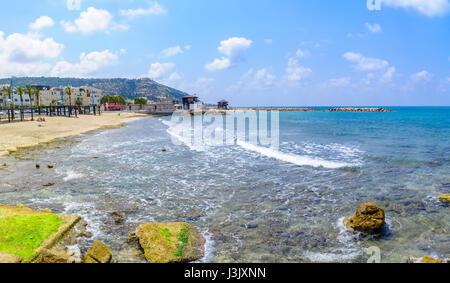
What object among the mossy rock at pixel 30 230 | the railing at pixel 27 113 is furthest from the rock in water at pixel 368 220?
the railing at pixel 27 113

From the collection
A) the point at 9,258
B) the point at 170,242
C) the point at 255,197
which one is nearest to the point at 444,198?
the point at 255,197

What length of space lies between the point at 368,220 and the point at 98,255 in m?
8.53

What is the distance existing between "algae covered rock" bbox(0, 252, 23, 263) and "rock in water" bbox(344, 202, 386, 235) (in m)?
9.84

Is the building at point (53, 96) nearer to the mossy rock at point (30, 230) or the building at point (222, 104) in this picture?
the building at point (222, 104)

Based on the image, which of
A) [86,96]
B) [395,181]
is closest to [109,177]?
[395,181]

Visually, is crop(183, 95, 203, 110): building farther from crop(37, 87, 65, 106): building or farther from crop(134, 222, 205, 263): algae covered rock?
crop(134, 222, 205, 263): algae covered rock

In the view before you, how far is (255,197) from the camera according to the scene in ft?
43.2

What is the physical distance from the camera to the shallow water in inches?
329

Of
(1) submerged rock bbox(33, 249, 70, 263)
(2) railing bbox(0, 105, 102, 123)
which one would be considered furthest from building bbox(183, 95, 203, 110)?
(1) submerged rock bbox(33, 249, 70, 263)

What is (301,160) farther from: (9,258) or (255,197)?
(9,258)

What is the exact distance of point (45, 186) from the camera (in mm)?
14055
